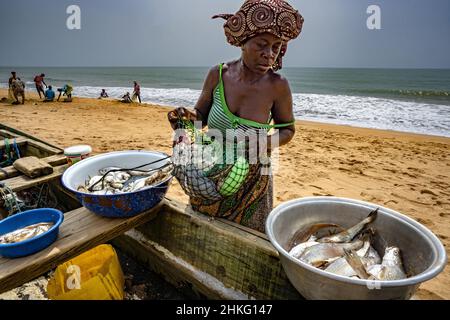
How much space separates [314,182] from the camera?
5.69 metres

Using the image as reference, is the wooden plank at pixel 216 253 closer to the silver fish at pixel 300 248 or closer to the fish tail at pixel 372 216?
the silver fish at pixel 300 248

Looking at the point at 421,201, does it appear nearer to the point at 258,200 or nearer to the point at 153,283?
the point at 258,200

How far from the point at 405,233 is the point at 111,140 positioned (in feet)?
28.0

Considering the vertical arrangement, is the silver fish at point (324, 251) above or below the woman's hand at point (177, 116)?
below

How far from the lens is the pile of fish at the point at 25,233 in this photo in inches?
64.6

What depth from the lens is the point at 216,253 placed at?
189 cm

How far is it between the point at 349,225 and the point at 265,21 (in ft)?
4.28

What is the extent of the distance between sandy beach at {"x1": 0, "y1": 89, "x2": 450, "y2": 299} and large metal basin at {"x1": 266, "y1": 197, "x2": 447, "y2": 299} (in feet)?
6.46

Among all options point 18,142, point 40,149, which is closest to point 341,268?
point 40,149

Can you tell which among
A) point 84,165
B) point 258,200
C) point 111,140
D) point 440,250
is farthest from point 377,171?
point 111,140

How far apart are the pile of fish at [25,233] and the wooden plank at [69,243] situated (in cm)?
11

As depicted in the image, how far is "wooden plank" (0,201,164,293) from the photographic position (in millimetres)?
1461

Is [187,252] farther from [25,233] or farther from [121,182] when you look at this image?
[25,233]

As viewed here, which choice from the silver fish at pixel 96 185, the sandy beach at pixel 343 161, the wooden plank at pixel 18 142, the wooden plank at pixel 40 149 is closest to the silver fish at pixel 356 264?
the silver fish at pixel 96 185
